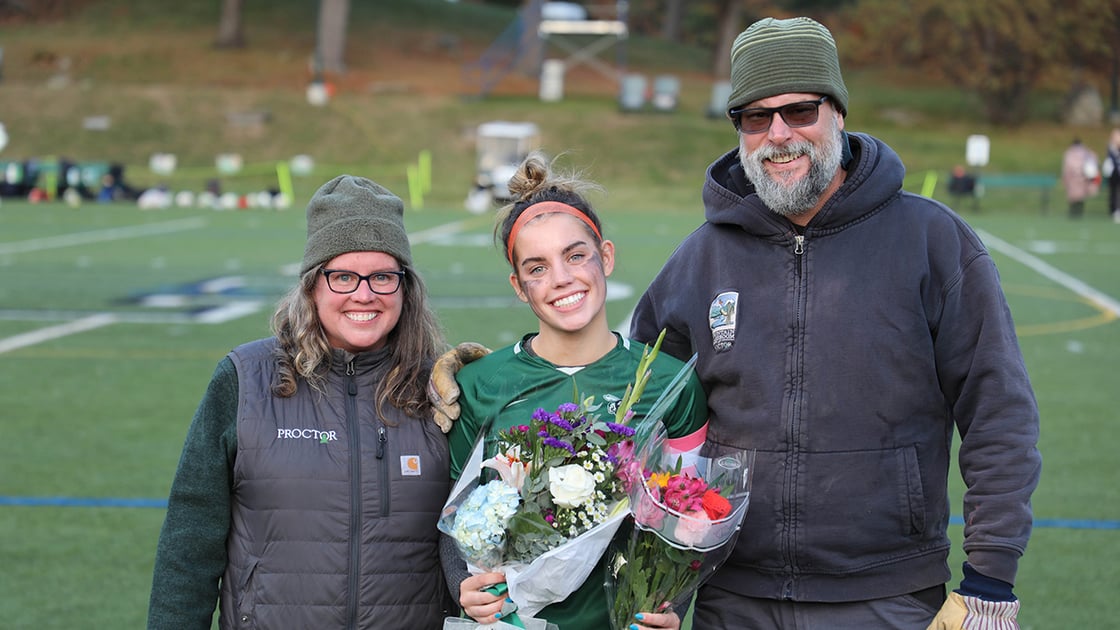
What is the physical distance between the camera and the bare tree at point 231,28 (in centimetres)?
5147

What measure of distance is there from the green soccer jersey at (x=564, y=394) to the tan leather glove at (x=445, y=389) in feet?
0.10

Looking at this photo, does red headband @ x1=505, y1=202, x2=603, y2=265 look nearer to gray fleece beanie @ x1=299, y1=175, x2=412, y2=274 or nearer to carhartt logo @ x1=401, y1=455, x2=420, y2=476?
gray fleece beanie @ x1=299, y1=175, x2=412, y2=274

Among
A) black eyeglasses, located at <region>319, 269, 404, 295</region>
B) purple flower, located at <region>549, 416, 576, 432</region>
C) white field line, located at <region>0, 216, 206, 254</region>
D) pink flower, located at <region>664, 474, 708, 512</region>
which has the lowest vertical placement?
white field line, located at <region>0, 216, 206, 254</region>

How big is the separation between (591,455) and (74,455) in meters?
6.24

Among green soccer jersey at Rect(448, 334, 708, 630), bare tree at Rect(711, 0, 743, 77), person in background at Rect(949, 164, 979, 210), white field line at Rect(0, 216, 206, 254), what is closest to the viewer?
green soccer jersey at Rect(448, 334, 708, 630)

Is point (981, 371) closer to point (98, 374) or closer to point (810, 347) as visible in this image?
point (810, 347)

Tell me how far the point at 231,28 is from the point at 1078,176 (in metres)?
33.3

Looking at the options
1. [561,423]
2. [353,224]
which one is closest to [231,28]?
[353,224]

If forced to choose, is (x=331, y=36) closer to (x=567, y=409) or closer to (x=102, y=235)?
(x=102, y=235)

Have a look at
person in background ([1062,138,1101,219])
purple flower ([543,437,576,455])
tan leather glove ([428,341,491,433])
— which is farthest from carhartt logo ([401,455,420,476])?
person in background ([1062,138,1101,219])

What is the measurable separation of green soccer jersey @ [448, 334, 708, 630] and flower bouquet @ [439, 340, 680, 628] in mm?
195

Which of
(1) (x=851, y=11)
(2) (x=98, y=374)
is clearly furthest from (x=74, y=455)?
(1) (x=851, y=11)

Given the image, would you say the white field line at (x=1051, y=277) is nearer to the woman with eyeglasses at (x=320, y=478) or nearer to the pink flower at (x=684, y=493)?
the woman with eyeglasses at (x=320, y=478)

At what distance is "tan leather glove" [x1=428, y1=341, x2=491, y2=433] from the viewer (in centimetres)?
346
